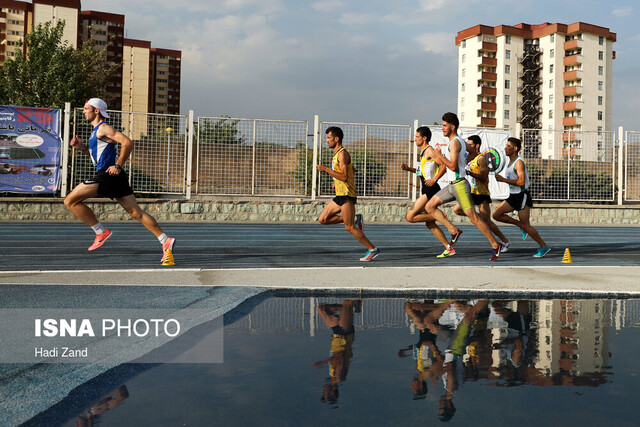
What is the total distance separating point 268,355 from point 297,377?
55 cm

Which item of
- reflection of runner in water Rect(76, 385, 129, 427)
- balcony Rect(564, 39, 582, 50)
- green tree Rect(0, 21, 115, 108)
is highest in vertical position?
balcony Rect(564, 39, 582, 50)

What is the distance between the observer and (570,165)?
19656 millimetres

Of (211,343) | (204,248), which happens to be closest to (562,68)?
(204,248)

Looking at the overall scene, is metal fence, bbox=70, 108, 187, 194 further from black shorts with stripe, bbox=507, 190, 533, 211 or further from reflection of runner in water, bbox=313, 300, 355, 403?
reflection of runner in water, bbox=313, 300, 355, 403

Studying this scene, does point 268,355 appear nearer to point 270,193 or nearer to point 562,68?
point 270,193

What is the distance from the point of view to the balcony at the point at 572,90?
91.1m

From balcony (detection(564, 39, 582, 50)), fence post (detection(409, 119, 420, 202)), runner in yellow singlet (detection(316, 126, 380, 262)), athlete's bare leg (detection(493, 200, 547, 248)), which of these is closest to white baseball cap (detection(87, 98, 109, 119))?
runner in yellow singlet (detection(316, 126, 380, 262))

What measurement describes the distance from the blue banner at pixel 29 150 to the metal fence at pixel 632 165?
1674cm

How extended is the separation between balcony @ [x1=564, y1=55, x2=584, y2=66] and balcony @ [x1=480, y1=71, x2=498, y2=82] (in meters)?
9.75

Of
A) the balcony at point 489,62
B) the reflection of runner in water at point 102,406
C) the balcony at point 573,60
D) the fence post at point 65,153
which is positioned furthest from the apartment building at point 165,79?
the reflection of runner in water at point 102,406

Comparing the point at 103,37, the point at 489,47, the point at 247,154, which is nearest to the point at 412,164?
the point at 247,154

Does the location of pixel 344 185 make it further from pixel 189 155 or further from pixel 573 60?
pixel 573 60

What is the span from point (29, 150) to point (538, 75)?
9160 centimetres

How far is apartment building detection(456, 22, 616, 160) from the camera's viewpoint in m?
91.4
